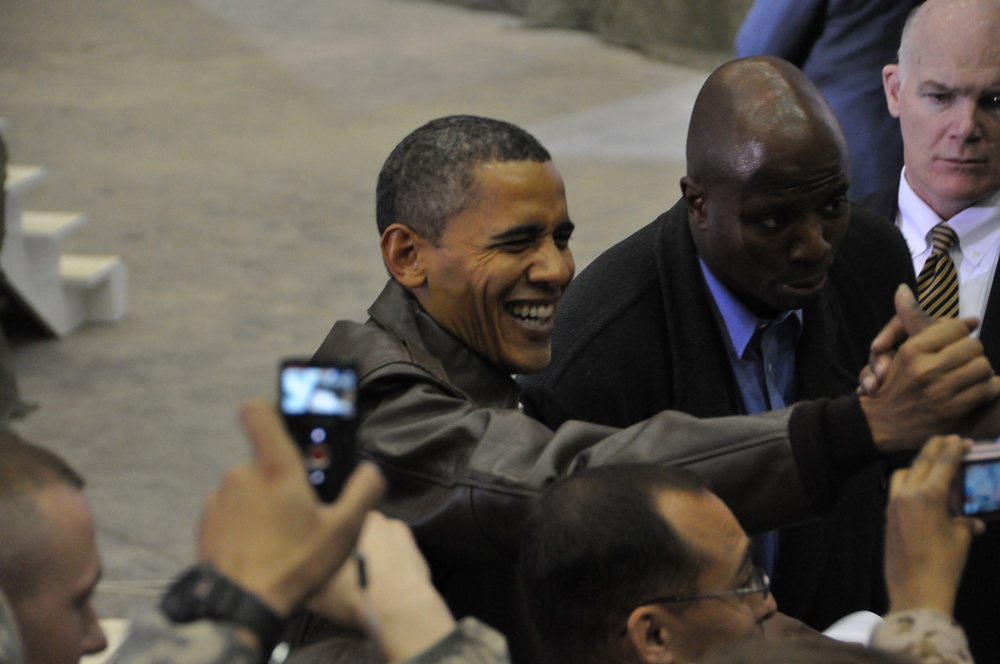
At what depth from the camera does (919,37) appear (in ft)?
9.71

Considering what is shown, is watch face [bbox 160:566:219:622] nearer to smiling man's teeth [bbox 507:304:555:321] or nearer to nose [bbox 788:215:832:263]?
smiling man's teeth [bbox 507:304:555:321]

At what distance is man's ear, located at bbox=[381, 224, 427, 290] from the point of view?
2029 mm

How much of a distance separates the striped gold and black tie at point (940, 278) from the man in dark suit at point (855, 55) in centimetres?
62

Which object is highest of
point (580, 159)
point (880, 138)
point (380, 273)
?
point (880, 138)

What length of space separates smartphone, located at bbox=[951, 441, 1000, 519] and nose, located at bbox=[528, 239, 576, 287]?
662 mm

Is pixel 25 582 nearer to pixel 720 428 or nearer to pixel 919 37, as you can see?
Result: pixel 720 428

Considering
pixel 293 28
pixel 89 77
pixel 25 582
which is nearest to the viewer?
pixel 25 582

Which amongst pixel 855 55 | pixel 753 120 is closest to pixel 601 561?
pixel 753 120

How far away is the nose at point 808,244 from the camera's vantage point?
7.33ft

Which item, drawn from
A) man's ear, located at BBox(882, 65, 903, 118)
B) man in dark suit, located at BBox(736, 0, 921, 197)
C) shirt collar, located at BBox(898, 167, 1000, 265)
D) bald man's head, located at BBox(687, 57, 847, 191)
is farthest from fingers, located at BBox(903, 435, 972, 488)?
man in dark suit, located at BBox(736, 0, 921, 197)

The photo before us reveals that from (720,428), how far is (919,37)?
1.47 m

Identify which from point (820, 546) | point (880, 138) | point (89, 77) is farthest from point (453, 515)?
point (89, 77)

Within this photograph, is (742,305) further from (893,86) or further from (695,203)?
(893,86)

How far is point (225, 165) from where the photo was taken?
8297 mm
